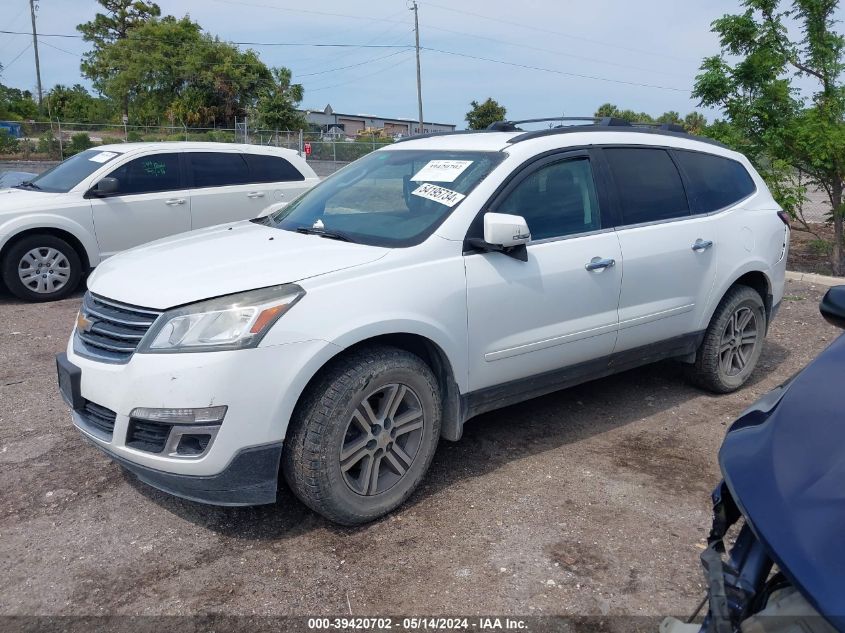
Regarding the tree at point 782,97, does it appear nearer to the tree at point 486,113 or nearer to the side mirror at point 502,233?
the side mirror at point 502,233

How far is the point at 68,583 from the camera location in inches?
118

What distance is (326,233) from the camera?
3.89m

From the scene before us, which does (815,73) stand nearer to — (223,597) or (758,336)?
(758,336)

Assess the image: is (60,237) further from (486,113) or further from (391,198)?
(486,113)

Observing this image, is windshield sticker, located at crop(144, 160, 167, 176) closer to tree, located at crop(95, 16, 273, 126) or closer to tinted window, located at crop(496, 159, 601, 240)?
tinted window, located at crop(496, 159, 601, 240)

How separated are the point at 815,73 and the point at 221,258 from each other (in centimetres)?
943

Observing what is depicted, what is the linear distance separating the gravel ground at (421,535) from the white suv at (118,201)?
12.0ft

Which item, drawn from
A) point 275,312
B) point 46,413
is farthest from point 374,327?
point 46,413

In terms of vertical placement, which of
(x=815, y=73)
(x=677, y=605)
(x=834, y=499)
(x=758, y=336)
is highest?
(x=815, y=73)

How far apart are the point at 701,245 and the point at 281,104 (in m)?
42.5

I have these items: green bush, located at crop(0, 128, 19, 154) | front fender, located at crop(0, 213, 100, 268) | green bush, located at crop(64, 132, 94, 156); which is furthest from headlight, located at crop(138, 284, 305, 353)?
green bush, located at crop(0, 128, 19, 154)

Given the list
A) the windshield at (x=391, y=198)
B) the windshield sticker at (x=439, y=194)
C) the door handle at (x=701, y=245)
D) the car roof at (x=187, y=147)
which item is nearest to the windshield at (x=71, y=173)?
the car roof at (x=187, y=147)

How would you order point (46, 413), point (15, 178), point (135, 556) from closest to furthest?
1. point (135, 556)
2. point (46, 413)
3. point (15, 178)

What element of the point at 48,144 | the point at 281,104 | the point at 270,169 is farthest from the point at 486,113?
the point at 270,169
